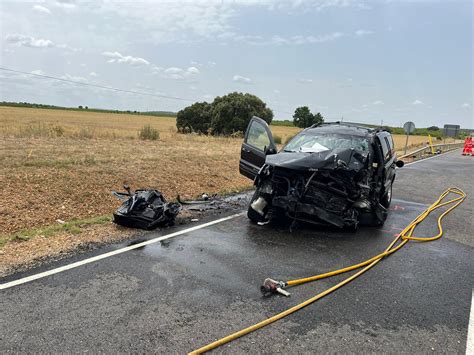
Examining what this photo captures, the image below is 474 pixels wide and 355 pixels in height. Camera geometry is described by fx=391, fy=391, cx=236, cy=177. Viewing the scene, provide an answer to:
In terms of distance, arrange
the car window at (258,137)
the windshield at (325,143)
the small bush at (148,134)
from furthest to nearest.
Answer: the small bush at (148,134) → the car window at (258,137) → the windshield at (325,143)

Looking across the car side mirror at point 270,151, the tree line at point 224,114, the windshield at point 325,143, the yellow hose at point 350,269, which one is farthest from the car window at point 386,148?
the tree line at point 224,114

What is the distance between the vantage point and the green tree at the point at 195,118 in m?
41.3

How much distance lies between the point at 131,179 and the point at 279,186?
4.50 metres

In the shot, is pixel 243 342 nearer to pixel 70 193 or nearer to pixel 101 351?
pixel 101 351

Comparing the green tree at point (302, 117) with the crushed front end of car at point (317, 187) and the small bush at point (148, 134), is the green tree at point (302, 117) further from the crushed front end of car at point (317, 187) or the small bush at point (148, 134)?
the crushed front end of car at point (317, 187)

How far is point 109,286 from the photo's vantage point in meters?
4.07

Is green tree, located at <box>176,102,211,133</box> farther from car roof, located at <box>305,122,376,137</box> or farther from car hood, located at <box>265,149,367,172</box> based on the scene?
car hood, located at <box>265,149,367,172</box>

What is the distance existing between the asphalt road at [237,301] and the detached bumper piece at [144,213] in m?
0.36

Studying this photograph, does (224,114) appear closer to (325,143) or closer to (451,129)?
(325,143)

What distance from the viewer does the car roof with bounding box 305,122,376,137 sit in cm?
778

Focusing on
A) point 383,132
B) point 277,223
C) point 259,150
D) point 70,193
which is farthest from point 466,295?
point 70,193

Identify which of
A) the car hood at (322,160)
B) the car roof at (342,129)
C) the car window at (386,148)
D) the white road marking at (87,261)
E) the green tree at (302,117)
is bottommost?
the white road marking at (87,261)

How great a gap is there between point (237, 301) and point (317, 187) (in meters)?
2.88

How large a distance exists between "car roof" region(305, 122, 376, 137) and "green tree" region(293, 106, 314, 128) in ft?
143
